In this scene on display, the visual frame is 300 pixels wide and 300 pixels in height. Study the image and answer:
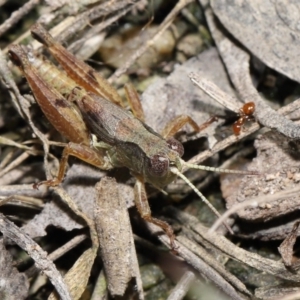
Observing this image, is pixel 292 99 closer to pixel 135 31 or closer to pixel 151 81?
pixel 151 81

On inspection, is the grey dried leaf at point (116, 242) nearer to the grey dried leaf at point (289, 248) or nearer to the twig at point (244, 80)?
the grey dried leaf at point (289, 248)

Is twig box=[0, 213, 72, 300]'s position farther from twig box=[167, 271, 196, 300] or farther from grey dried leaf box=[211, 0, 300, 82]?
grey dried leaf box=[211, 0, 300, 82]

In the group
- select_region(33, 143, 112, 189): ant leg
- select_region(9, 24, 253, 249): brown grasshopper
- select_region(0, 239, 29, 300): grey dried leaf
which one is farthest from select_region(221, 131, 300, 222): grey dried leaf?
select_region(0, 239, 29, 300): grey dried leaf

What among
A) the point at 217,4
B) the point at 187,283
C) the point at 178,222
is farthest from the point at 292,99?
the point at 187,283

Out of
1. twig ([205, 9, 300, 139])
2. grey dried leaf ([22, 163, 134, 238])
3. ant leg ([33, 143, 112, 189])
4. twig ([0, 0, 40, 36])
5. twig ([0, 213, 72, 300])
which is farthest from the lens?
twig ([0, 0, 40, 36])

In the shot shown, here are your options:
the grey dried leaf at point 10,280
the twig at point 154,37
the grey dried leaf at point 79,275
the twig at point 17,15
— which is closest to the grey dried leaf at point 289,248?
the grey dried leaf at point 79,275
